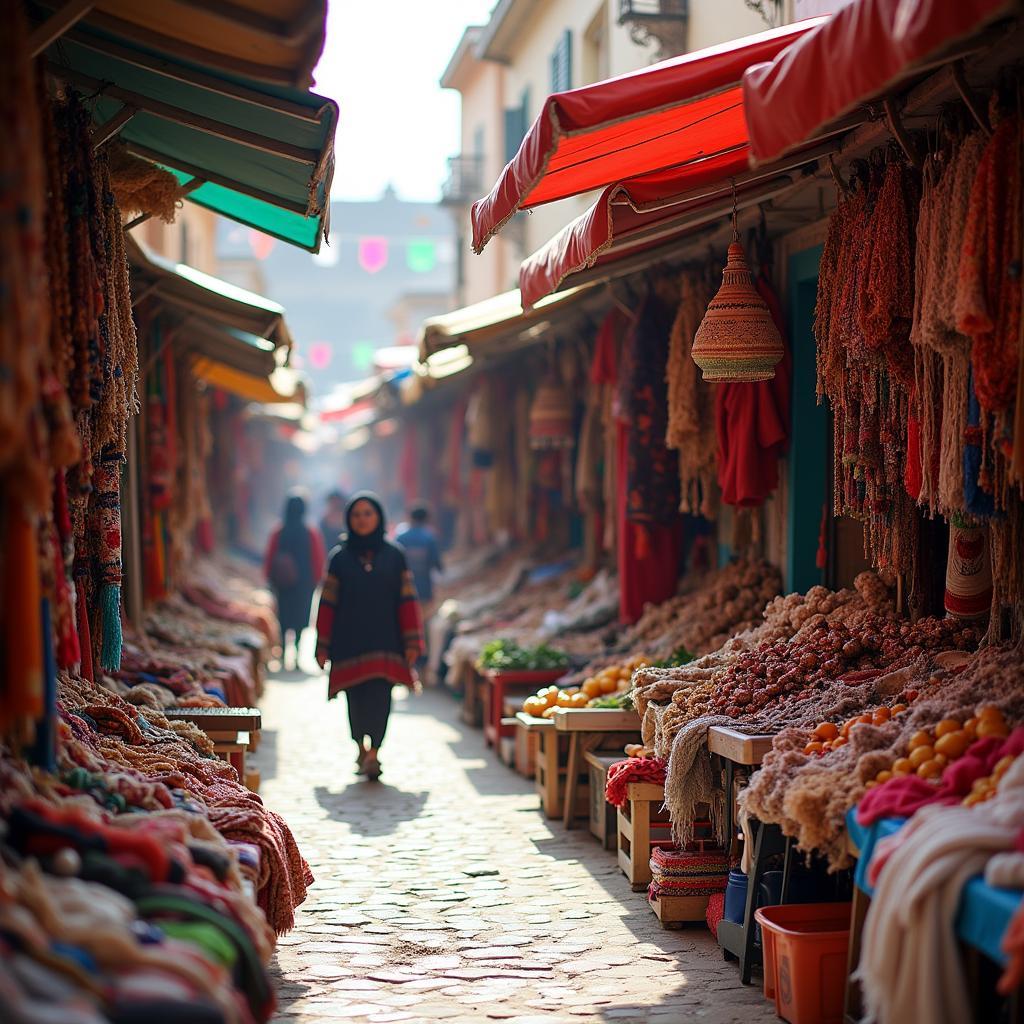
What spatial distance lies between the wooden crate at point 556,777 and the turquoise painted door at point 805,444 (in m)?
1.72

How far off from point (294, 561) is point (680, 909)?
35.4 ft

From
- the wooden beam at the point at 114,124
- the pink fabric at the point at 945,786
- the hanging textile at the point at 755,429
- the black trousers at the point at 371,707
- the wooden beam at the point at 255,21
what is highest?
the wooden beam at the point at 114,124

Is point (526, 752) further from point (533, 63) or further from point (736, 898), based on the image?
point (533, 63)

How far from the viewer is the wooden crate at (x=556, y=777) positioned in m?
8.96

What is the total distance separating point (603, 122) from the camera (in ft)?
17.6

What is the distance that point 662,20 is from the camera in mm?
11172

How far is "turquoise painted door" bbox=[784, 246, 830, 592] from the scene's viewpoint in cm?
834

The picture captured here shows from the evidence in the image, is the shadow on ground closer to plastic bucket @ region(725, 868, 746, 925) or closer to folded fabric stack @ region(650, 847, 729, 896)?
folded fabric stack @ region(650, 847, 729, 896)

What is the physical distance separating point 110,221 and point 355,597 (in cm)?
469

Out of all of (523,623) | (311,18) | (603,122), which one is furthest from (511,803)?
(311,18)

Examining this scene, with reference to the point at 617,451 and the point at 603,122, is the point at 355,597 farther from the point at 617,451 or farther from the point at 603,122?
the point at 603,122

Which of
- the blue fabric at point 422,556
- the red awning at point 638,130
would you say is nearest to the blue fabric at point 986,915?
the red awning at point 638,130

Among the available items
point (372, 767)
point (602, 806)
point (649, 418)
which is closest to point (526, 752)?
point (372, 767)

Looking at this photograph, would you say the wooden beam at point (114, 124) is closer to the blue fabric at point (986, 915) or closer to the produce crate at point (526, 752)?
the blue fabric at point (986, 915)
